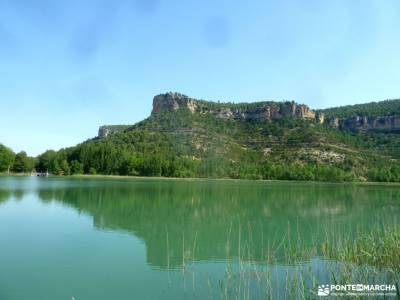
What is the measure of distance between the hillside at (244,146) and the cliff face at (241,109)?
37 cm

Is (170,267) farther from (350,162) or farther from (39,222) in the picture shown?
(350,162)

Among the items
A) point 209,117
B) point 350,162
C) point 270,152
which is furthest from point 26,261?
point 209,117

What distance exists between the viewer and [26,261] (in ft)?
43.4

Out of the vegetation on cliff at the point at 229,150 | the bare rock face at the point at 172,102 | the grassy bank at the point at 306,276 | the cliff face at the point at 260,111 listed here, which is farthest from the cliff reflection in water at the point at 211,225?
the cliff face at the point at 260,111

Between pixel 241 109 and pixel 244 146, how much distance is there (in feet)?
98.5

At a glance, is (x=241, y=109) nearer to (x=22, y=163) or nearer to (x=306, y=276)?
(x=22, y=163)

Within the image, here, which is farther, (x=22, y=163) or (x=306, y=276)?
(x=22, y=163)

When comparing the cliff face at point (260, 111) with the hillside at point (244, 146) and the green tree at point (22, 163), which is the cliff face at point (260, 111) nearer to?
the hillside at point (244, 146)

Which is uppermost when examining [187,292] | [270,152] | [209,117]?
[209,117]

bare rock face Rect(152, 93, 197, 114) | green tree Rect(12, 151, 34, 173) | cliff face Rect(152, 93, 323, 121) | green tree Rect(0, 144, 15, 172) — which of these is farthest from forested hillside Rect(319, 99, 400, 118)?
green tree Rect(0, 144, 15, 172)

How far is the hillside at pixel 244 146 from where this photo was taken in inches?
3834

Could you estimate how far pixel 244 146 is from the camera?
13212 cm

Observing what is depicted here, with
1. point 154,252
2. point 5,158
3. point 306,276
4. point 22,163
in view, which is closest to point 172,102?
point 22,163

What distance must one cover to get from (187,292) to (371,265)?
193 inches
